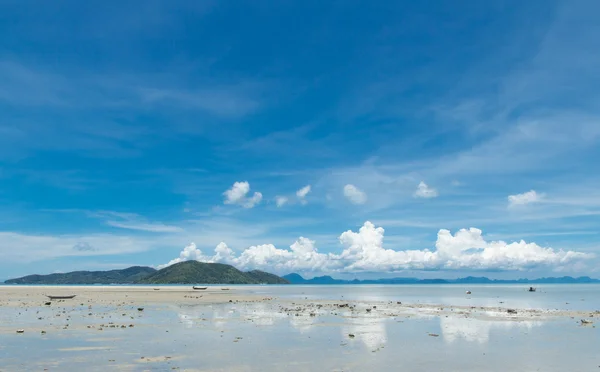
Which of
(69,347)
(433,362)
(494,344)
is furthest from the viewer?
(494,344)

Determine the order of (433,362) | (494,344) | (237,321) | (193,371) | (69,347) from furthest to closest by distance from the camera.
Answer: (237,321), (494,344), (69,347), (433,362), (193,371)

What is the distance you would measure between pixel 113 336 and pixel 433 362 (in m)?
23.7

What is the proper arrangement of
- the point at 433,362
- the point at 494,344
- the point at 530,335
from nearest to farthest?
the point at 433,362 < the point at 494,344 < the point at 530,335

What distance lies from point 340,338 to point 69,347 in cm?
1910

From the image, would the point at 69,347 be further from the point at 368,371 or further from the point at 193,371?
the point at 368,371

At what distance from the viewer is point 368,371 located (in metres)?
23.2

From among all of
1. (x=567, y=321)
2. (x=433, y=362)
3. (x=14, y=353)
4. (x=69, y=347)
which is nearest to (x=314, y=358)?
(x=433, y=362)

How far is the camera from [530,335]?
125ft

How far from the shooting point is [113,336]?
3450cm

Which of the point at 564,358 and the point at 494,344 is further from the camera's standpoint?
the point at 494,344

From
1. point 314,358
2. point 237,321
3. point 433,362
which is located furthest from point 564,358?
point 237,321

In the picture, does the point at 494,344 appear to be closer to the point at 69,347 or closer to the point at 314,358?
the point at 314,358

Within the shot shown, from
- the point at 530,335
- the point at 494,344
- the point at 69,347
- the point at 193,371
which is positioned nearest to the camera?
the point at 193,371

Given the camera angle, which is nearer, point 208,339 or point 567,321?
point 208,339
